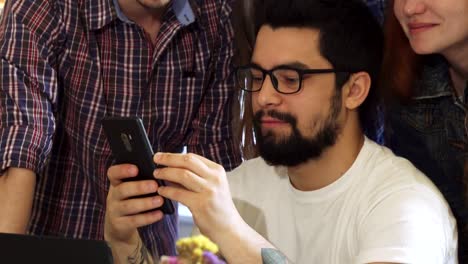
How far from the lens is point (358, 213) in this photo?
1383 mm

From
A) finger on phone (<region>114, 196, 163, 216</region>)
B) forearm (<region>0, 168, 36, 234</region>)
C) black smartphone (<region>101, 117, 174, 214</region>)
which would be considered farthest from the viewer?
forearm (<region>0, 168, 36, 234</region>)

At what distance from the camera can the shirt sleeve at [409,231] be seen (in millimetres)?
1241

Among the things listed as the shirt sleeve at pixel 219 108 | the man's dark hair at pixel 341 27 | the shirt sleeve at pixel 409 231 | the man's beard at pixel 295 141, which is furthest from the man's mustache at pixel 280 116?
the shirt sleeve at pixel 219 108

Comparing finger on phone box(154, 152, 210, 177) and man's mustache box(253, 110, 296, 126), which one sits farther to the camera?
man's mustache box(253, 110, 296, 126)

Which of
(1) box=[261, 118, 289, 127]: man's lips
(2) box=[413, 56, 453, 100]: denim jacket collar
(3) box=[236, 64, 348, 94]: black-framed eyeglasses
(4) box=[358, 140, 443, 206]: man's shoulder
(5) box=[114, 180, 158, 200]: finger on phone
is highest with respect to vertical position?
(3) box=[236, 64, 348, 94]: black-framed eyeglasses

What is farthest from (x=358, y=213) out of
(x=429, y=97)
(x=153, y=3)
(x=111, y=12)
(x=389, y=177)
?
(x=111, y=12)

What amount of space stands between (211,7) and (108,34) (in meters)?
0.25

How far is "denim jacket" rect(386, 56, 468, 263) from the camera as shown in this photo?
1.53m

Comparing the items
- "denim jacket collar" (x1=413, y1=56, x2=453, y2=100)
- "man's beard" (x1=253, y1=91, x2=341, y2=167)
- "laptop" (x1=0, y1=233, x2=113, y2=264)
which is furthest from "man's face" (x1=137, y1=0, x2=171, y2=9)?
"laptop" (x1=0, y1=233, x2=113, y2=264)

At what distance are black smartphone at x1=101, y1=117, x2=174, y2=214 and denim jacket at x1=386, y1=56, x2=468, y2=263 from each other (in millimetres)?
604

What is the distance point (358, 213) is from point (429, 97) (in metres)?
0.36

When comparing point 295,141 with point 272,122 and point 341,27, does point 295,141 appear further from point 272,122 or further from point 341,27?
point 341,27

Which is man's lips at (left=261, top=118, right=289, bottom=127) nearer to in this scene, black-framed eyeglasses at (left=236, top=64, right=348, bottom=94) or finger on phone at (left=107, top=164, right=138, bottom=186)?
black-framed eyeglasses at (left=236, top=64, right=348, bottom=94)

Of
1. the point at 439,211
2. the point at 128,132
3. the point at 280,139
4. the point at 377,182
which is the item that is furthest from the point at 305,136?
the point at 128,132
